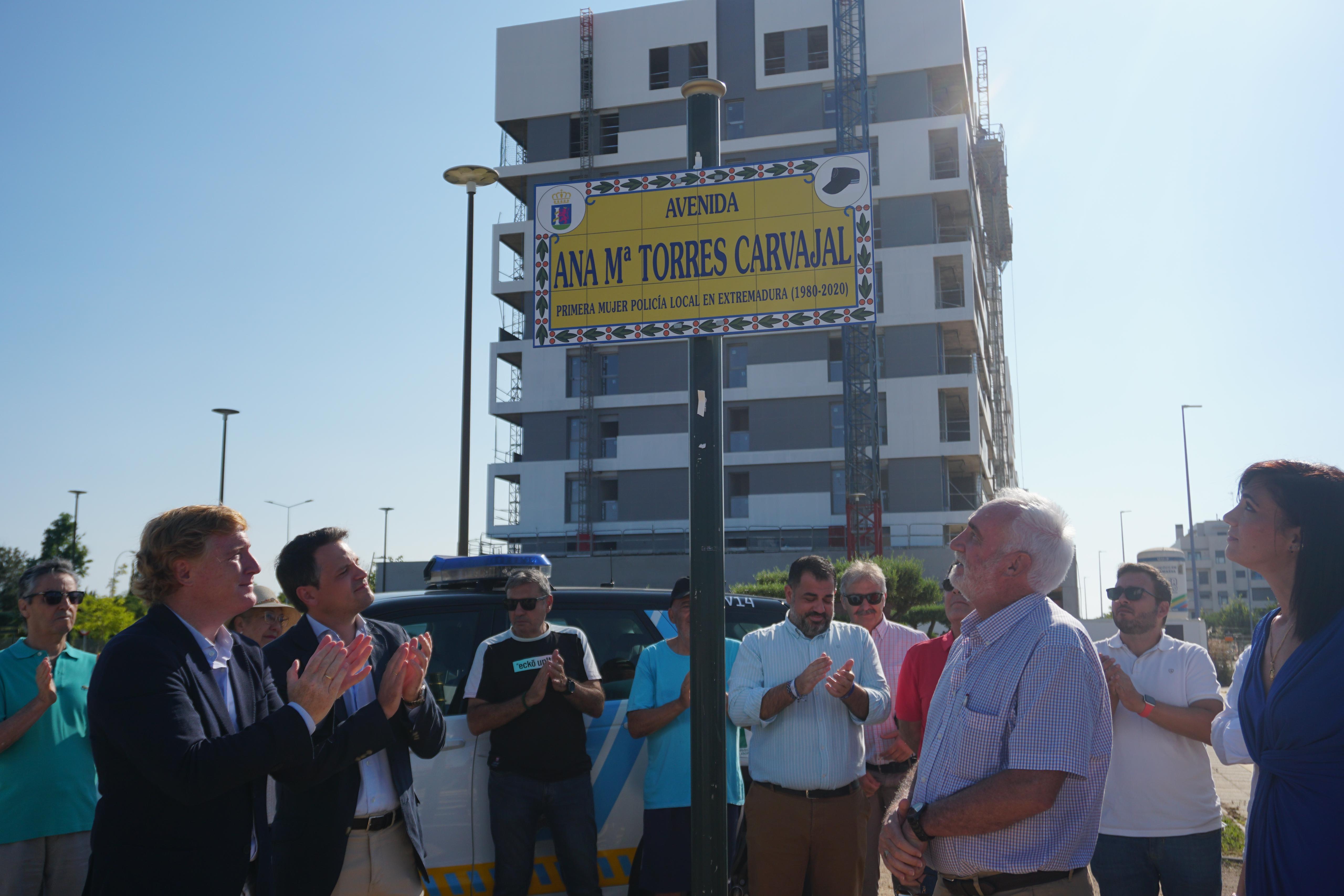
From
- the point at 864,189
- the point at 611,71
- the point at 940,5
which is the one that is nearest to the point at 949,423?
the point at 940,5

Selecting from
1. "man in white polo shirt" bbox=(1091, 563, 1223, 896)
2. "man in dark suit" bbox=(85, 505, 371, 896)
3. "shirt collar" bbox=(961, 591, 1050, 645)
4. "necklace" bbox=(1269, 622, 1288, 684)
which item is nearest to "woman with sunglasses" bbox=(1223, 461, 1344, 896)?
"necklace" bbox=(1269, 622, 1288, 684)

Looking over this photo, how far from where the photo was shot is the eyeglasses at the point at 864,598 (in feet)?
18.1

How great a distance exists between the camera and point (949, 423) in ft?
137

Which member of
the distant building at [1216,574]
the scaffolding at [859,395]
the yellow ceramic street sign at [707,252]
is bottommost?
the distant building at [1216,574]

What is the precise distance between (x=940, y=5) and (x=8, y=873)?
4643 centimetres

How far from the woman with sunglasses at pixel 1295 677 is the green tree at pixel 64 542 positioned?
166 ft

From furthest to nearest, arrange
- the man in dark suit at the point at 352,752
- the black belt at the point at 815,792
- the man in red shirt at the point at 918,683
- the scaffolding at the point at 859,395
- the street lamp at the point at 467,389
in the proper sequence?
the scaffolding at the point at 859,395 < the street lamp at the point at 467,389 < the man in red shirt at the point at 918,683 < the black belt at the point at 815,792 < the man in dark suit at the point at 352,752

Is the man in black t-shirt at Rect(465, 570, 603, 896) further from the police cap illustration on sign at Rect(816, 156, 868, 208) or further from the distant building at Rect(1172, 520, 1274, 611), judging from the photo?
the distant building at Rect(1172, 520, 1274, 611)

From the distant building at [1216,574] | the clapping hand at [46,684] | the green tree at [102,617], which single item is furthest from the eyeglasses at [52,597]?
the distant building at [1216,574]

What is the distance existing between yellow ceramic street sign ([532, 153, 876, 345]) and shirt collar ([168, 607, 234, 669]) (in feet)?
4.99

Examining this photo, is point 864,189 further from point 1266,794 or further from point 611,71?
point 611,71

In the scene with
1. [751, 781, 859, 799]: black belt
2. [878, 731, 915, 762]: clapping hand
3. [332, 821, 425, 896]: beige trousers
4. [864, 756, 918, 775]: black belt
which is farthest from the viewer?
[864, 756, 918, 775]: black belt

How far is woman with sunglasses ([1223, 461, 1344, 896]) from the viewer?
251cm

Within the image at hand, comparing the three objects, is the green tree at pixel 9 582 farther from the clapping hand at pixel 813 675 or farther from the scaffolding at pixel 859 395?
the clapping hand at pixel 813 675
